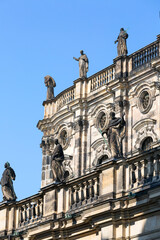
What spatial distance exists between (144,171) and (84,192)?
9.80 feet

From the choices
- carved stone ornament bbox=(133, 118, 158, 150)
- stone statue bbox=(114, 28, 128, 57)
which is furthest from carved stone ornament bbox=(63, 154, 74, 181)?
stone statue bbox=(114, 28, 128, 57)

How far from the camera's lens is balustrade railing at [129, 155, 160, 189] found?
20.8 meters

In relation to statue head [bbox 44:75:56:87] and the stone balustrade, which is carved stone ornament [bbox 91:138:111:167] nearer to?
statue head [bbox 44:75:56:87]

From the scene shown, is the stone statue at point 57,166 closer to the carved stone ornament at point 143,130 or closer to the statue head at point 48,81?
the carved stone ornament at point 143,130

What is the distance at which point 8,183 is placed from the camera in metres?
27.1

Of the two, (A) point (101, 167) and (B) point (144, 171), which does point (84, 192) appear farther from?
(B) point (144, 171)

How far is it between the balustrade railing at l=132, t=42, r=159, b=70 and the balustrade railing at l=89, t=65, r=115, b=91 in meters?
1.64

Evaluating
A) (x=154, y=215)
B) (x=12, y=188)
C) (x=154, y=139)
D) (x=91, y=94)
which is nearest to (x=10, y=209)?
(x=12, y=188)

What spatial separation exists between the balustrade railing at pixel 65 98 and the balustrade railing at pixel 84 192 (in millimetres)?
19220

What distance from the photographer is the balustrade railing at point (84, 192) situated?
2302cm

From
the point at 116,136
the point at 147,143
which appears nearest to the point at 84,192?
the point at 116,136

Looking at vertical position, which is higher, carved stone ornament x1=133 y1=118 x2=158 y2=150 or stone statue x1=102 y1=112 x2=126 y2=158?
carved stone ornament x1=133 y1=118 x2=158 y2=150

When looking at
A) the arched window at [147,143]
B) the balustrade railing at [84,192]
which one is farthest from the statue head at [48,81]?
the balustrade railing at [84,192]

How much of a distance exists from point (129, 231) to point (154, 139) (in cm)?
1540
